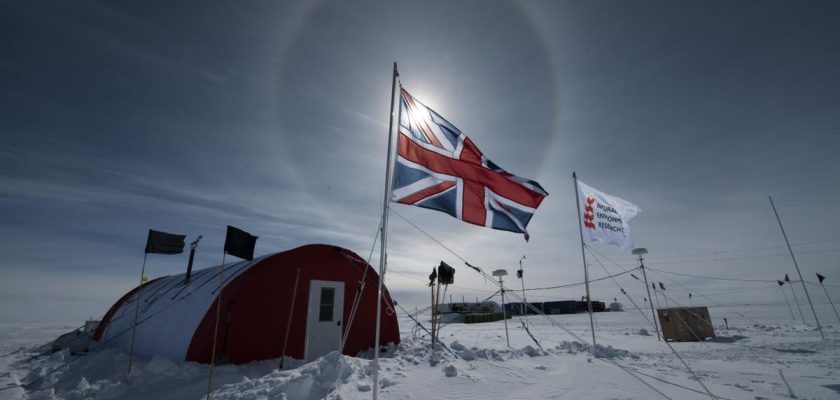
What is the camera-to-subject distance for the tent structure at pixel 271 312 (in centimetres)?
1002

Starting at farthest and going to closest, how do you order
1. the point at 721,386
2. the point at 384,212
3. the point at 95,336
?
1. the point at 95,336
2. the point at 721,386
3. the point at 384,212

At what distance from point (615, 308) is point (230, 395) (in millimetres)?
91230

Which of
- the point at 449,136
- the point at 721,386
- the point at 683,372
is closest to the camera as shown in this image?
the point at 721,386

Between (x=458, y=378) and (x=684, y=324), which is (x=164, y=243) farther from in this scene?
(x=684, y=324)

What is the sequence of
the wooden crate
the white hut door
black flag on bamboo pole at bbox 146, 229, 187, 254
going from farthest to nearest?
the wooden crate < black flag on bamboo pole at bbox 146, 229, 187, 254 < the white hut door

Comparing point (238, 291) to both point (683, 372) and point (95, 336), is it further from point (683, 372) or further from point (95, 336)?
point (95, 336)

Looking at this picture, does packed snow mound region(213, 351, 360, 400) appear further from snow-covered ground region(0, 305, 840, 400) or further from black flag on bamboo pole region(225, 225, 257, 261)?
black flag on bamboo pole region(225, 225, 257, 261)

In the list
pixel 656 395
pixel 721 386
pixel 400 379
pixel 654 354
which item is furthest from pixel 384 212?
pixel 654 354

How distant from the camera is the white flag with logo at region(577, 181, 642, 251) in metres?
13.0

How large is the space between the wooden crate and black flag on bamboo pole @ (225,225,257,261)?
20306mm

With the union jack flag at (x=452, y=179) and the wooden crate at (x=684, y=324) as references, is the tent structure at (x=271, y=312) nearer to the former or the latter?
the union jack flag at (x=452, y=179)

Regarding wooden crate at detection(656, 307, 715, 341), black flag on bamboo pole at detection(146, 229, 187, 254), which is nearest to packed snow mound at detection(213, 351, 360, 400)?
black flag on bamboo pole at detection(146, 229, 187, 254)

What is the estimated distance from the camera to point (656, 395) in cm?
671

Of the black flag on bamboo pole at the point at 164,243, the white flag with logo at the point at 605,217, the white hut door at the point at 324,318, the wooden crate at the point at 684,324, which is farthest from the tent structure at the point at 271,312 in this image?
the wooden crate at the point at 684,324
